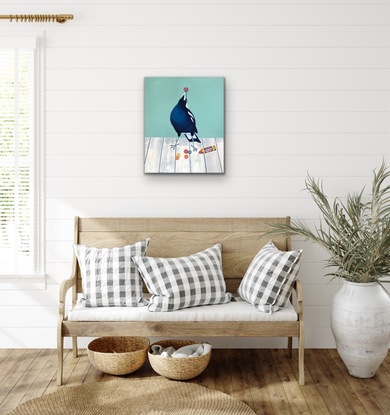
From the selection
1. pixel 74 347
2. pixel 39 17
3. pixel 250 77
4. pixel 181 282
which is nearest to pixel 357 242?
pixel 181 282

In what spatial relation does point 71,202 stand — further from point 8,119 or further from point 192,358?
point 192,358

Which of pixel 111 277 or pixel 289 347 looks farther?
pixel 289 347

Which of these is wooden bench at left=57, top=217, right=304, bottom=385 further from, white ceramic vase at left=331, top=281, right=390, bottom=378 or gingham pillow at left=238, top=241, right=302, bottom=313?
white ceramic vase at left=331, top=281, right=390, bottom=378

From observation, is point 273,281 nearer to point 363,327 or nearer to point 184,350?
point 363,327

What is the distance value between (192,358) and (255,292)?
56 centimetres

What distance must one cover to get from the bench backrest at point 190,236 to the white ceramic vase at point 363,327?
24.6 inches

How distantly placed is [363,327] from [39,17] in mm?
2958

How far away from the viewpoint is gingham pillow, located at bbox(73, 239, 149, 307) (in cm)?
349

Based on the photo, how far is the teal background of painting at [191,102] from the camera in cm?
390

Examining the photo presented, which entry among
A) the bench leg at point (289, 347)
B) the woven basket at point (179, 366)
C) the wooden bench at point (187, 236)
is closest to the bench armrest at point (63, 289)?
the wooden bench at point (187, 236)

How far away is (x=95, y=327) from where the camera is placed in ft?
10.9

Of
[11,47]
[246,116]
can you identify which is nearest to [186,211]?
[246,116]

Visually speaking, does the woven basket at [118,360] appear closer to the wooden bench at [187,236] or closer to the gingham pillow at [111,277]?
the gingham pillow at [111,277]

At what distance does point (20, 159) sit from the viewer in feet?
13.0
